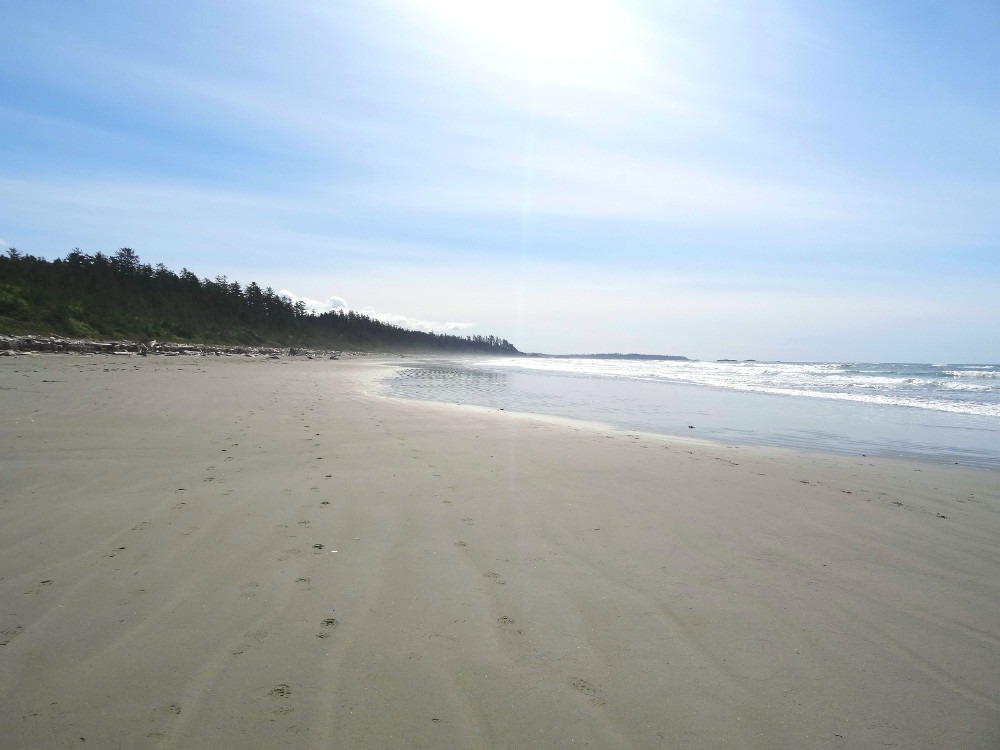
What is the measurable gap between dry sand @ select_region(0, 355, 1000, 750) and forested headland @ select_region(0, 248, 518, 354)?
30.2 metres

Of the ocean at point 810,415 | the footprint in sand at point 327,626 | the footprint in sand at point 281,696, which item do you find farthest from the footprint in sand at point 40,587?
the ocean at point 810,415

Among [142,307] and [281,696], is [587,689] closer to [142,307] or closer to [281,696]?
[281,696]

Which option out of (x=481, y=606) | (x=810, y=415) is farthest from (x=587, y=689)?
(x=810, y=415)

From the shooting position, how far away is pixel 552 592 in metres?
3.50

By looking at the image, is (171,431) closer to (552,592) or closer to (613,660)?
(552,592)

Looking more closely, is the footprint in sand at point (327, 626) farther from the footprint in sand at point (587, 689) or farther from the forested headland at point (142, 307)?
the forested headland at point (142, 307)

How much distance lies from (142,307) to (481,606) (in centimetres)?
5139

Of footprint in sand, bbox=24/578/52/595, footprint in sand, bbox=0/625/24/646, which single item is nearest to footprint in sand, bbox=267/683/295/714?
footprint in sand, bbox=0/625/24/646

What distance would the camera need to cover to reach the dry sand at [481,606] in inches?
92.0

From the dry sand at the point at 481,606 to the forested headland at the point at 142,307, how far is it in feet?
Answer: 99.2

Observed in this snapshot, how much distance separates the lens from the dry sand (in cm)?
234

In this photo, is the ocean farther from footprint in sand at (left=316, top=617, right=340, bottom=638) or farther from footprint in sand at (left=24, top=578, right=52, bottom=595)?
footprint in sand at (left=24, top=578, right=52, bottom=595)

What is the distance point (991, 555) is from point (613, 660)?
390 centimetres

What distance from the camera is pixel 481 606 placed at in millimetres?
3275
